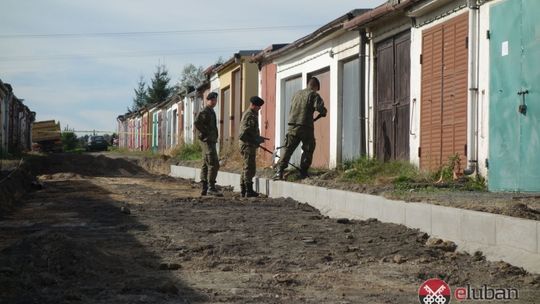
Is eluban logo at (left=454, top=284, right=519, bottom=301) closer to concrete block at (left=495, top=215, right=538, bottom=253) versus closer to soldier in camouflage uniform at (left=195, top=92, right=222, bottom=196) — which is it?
concrete block at (left=495, top=215, right=538, bottom=253)

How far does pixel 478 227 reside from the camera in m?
7.45

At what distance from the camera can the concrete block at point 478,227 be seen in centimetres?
723

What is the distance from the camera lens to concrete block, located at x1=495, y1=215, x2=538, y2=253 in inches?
258

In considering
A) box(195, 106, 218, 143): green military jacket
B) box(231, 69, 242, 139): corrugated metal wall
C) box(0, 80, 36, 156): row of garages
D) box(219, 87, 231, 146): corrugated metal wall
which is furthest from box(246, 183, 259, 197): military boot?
box(0, 80, 36, 156): row of garages

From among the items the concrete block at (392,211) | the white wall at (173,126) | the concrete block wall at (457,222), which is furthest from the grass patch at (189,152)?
the concrete block at (392,211)

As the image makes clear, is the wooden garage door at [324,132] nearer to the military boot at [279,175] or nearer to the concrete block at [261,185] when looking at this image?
the concrete block at [261,185]

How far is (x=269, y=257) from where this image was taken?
7488 mm

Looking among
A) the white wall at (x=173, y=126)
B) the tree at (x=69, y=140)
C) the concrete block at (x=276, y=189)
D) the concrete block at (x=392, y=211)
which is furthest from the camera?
the tree at (x=69, y=140)

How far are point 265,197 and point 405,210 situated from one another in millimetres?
6573

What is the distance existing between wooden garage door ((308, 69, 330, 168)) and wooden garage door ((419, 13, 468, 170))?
17.9ft

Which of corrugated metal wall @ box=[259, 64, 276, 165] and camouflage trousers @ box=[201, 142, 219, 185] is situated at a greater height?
corrugated metal wall @ box=[259, 64, 276, 165]

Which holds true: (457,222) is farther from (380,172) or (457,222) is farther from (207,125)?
(207,125)

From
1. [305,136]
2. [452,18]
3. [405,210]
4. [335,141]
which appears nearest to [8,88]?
[335,141]

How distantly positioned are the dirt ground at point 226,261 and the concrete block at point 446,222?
13 centimetres
